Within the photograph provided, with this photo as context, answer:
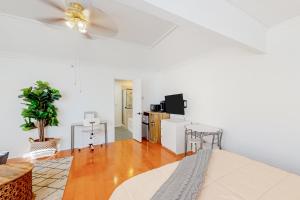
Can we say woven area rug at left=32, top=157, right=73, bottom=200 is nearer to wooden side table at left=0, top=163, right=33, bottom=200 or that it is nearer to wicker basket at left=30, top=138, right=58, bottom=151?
wooden side table at left=0, top=163, right=33, bottom=200

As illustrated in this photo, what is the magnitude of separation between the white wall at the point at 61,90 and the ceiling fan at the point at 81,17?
2154 millimetres

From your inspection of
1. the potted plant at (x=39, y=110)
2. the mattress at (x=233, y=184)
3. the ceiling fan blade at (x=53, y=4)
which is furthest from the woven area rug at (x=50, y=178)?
the ceiling fan blade at (x=53, y=4)

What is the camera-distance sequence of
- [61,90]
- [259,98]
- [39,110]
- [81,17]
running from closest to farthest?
[81,17], [259,98], [39,110], [61,90]

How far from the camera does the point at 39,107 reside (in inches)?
124

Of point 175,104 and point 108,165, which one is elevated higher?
point 175,104

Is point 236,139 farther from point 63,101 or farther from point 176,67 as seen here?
point 63,101

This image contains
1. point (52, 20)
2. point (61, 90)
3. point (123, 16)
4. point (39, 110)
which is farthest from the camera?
point (61, 90)

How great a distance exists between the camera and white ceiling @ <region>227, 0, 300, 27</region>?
1.60 meters

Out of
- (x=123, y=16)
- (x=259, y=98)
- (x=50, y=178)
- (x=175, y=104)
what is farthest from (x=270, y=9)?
(x=50, y=178)

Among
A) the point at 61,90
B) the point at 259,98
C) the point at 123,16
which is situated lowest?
the point at 259,98

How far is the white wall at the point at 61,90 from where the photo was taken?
3.22 metres

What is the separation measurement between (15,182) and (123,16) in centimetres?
269

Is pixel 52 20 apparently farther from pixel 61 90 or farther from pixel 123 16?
pixel 61 90

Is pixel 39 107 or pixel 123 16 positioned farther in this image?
pixel 39 107
